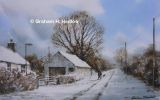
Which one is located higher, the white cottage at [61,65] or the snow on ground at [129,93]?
the white cottage at [61,65]

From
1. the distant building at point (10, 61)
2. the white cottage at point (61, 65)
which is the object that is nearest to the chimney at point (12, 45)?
the distant building at point (10, 61)

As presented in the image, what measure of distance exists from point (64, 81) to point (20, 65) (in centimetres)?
518

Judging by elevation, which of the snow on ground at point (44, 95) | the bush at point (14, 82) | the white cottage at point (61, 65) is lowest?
the snow on ground at point (44, 95)

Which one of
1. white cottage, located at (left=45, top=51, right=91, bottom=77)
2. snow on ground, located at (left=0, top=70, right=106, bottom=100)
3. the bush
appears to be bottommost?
snow on ground, located at (left=0, top=70, right=106, bottom=100)

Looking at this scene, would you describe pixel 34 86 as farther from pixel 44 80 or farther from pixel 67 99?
pixel 67 99

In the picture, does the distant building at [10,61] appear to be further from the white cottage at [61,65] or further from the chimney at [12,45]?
the white cottage at [61,65]

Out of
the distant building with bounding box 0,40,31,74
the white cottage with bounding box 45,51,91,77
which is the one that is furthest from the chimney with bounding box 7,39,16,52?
the white cottage with bounding box 45,51,91,77

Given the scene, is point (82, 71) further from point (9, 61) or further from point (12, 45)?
point (9, 61)

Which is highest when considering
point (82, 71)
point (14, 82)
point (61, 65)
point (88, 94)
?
point (61, 65)

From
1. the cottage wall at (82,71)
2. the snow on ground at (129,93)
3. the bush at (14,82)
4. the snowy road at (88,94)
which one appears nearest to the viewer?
the snowy road at (88,94)

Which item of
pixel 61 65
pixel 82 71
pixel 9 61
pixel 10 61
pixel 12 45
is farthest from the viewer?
pixel 82 71

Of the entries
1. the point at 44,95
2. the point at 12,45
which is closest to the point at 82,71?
the point at 12,45

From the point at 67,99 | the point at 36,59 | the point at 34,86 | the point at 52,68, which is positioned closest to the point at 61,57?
the point at 52,68

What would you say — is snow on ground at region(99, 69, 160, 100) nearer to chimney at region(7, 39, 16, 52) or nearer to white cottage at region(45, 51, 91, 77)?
chimney at region(7, 39, 16, 52)
